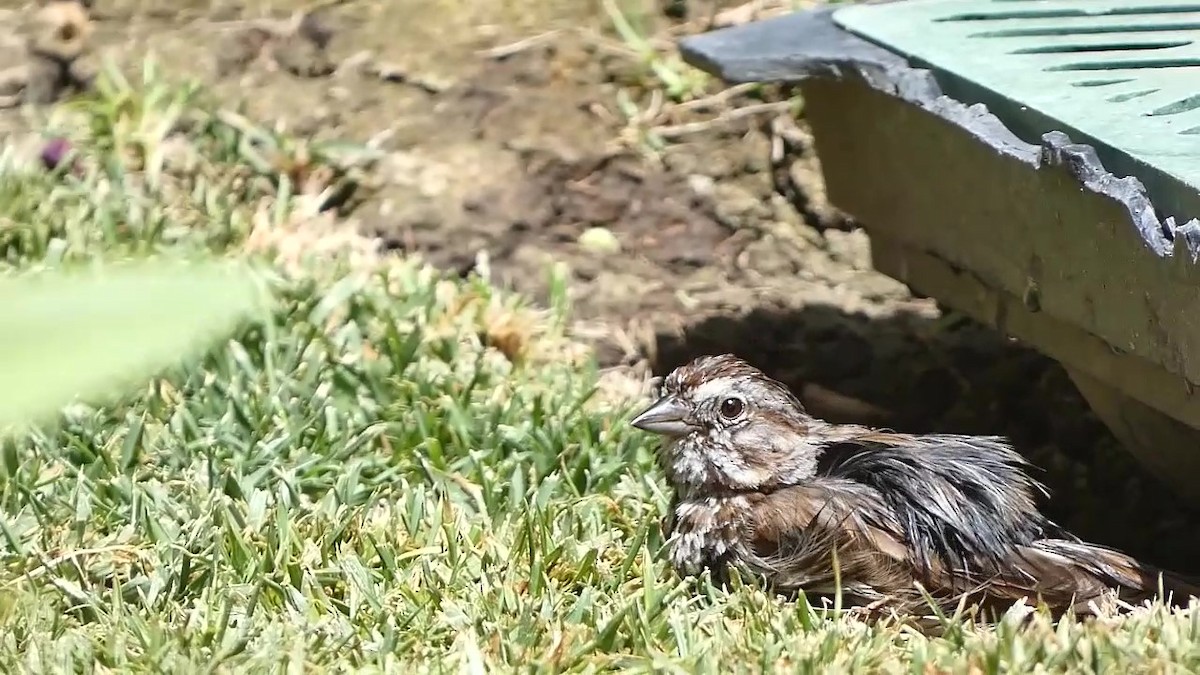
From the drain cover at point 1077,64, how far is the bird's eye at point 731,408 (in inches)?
34.7

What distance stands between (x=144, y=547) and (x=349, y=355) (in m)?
1.15

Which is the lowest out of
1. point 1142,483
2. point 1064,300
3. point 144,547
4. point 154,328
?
point 1142,483

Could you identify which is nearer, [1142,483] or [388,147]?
[1142,483]

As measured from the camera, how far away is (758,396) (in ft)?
11.8

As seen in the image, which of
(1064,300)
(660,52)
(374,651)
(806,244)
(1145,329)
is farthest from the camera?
(660,52)

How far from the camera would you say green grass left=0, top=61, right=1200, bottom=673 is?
2.67m

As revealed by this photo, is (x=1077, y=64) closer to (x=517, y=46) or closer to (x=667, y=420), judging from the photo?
(x=667, y=420)

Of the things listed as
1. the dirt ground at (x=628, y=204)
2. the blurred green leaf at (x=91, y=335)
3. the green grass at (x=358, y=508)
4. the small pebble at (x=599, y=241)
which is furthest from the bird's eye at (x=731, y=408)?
the blurred green leaf at (x=91, y=335)

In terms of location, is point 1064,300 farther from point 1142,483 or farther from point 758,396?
point 1142,483

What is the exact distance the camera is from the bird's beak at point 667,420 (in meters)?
3.51

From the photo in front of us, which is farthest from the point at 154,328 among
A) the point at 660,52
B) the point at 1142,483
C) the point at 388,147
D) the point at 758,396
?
the point at 660,52

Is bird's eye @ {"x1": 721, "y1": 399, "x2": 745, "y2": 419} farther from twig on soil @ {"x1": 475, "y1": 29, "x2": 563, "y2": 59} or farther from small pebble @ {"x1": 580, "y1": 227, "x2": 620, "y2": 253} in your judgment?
twig on soil @ {"x1": 475, "y1": 29, "x2": 563, "y2": 59}

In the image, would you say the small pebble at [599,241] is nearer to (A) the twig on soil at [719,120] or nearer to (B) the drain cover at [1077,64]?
(A) the twig on soil at [719,120]

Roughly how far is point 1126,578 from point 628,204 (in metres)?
2.80
